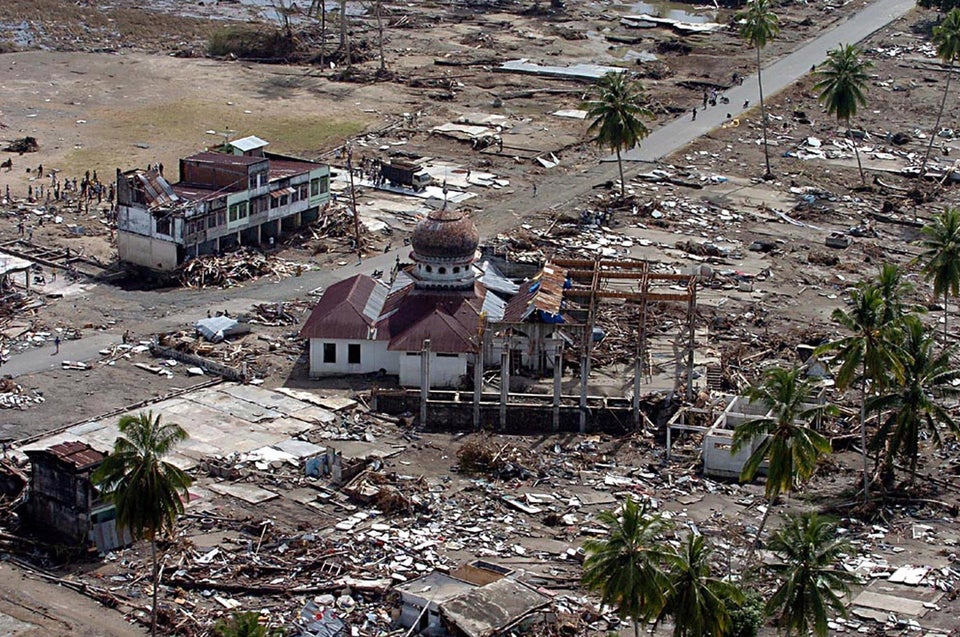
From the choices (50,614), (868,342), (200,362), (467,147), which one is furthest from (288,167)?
(50,614)

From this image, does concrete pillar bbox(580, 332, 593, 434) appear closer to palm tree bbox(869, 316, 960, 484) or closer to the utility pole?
palm tree bbox(869, 316, 960, 484)

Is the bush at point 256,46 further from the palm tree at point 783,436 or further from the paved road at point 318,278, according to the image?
the palm tree at point 783,436

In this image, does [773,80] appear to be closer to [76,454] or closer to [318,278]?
[318,278]

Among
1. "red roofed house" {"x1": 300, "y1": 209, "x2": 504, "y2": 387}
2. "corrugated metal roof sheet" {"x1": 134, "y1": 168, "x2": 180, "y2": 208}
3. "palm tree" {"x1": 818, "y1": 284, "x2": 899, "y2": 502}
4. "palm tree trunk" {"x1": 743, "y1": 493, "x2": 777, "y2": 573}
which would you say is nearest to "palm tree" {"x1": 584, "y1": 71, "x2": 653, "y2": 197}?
"red roofed house" {"x1": 300, "y1": 209, "x2": 504, "y2": 387}

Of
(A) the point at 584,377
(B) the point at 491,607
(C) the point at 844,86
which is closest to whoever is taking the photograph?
(B) the point at 491,607

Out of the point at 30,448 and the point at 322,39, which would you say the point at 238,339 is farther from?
the point at 322,39

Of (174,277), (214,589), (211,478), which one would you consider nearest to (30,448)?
(211,478)
